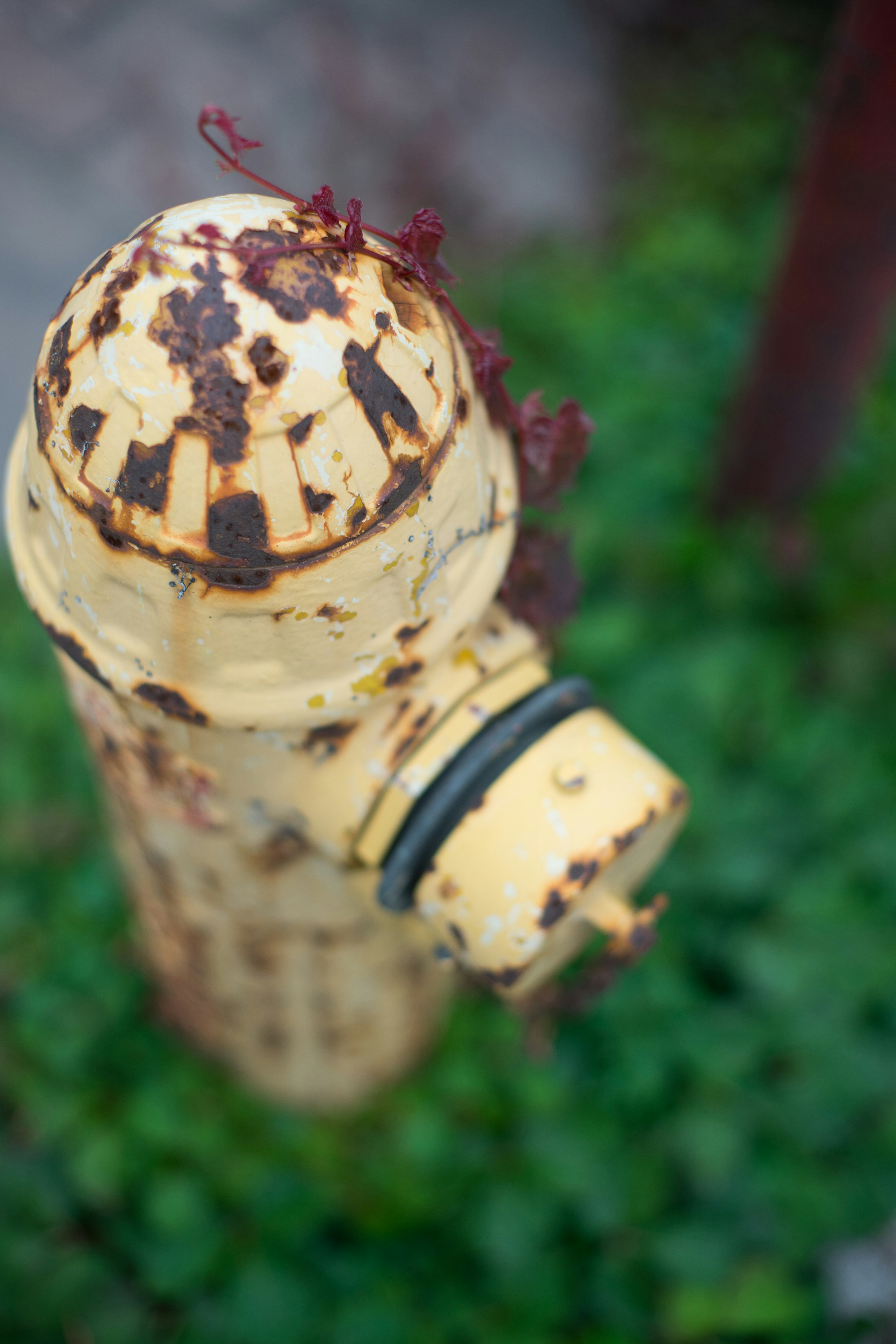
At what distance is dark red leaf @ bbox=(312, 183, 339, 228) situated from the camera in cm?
61

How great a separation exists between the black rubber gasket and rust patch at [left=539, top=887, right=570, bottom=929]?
97mm

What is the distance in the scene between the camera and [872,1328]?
131 centimetres

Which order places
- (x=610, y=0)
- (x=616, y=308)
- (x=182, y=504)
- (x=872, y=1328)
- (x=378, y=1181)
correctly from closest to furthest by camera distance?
(x=182, y=504) → (x=872, y=1328) → (x=378, y=1181) → (x=616, y=308) → (x=610, y=0)

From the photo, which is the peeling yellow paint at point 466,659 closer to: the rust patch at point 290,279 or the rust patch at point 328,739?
the rust patch at point 328,739

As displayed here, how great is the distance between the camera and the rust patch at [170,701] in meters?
0.68

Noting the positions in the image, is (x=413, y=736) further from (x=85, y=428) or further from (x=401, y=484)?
(x=85, y=428)

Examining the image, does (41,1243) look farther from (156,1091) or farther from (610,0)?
(610,0)

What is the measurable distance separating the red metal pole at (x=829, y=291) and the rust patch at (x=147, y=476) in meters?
1.38

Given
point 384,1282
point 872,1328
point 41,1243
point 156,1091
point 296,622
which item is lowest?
point 872,1328

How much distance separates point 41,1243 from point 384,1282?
1.70ft

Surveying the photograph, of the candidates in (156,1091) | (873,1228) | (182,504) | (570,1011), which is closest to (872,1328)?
(873,1228)

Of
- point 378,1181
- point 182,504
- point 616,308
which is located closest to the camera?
point 182,504

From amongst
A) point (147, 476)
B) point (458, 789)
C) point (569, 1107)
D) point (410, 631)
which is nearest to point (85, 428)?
point (147, 476)

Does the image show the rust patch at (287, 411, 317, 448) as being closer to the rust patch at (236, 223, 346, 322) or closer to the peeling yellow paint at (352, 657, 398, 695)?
the rust patch at (236, 223, 346, 322)
